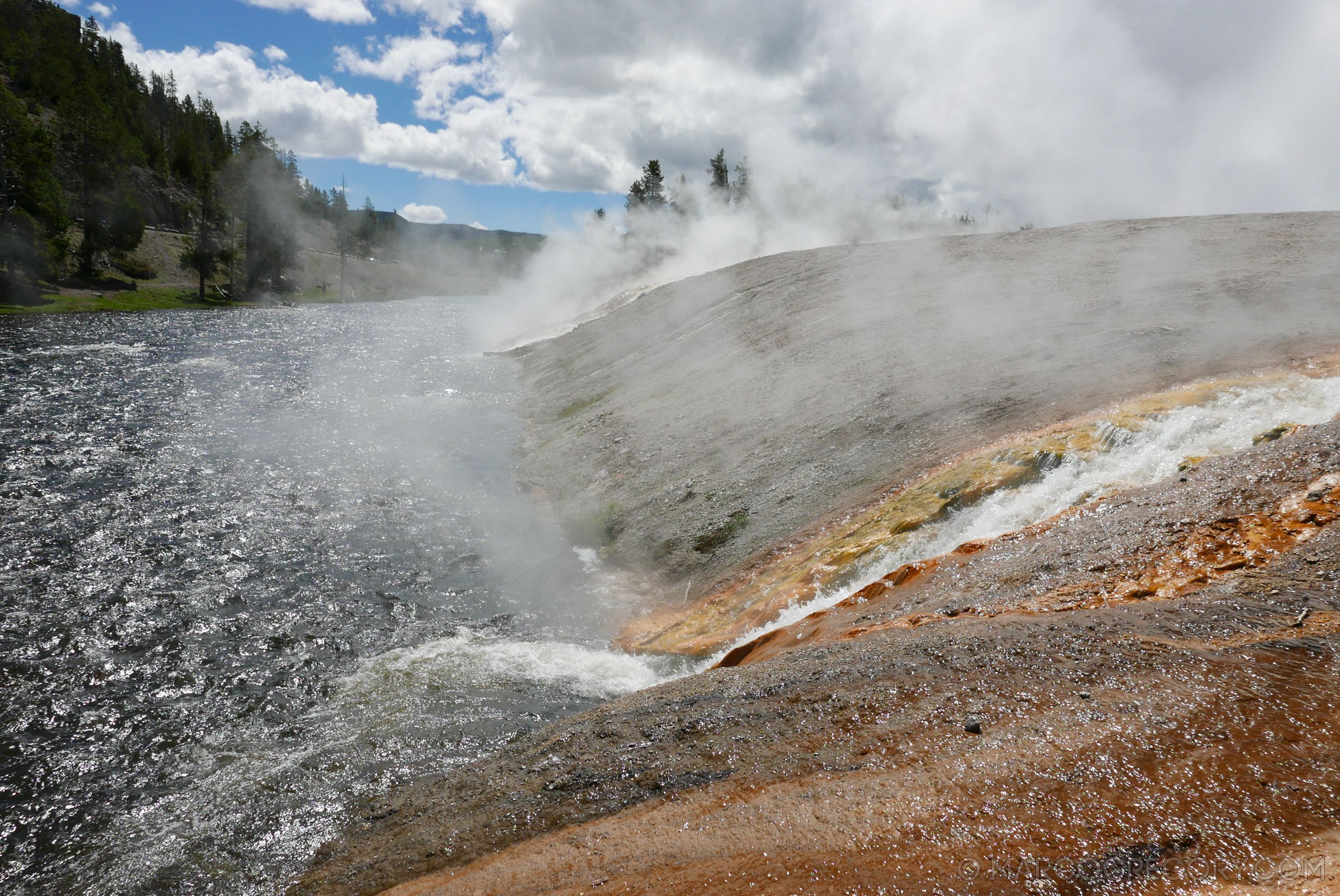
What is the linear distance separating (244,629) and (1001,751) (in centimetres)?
1138

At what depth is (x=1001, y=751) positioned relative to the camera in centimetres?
530

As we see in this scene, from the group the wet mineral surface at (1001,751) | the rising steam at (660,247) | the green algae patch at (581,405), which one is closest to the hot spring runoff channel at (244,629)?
the wet mineral surface at (1001,751)

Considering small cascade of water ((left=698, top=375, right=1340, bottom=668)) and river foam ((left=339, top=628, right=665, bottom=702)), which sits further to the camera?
small cascade of water ((left=698, top=375, right=1340, bottom=668))

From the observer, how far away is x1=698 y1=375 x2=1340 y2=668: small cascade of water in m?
10.6

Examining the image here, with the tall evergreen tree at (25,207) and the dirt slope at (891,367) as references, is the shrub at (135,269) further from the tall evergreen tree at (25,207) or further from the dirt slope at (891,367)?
the dirt slope at (891,367)

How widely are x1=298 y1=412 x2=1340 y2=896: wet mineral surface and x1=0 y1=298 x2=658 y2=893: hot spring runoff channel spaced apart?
4.63 feet

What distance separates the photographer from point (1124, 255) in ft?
71.7

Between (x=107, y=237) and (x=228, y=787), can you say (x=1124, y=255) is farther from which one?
(x=107, y=237)

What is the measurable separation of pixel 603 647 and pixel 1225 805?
9.31m

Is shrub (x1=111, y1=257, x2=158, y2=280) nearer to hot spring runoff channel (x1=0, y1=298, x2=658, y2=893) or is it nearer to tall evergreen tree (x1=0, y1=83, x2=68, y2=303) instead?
tall evergreen tree (x1=0, y1=83, x2=68, y2=303)

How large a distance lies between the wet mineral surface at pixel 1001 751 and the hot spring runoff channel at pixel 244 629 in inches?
55.5

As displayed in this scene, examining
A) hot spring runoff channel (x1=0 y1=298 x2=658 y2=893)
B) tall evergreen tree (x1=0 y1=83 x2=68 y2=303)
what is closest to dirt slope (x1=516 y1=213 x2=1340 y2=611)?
hot spring runoff channel (x1=0 y1=298 x2=658 y2=893)

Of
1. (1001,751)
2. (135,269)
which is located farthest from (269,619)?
(135,269)

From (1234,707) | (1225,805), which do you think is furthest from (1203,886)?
(1234,707)
